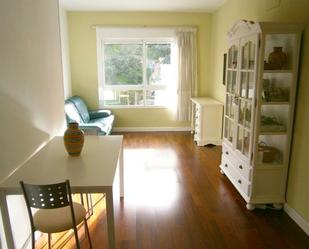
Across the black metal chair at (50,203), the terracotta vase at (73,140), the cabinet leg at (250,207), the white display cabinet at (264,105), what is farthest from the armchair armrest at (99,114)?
the black metal chair at (50,203)

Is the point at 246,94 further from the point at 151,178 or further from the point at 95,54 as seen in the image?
the point at 95,54

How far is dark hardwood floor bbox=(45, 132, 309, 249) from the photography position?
7.40 feet

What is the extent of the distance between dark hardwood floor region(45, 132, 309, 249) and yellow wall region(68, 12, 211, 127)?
2137 mm

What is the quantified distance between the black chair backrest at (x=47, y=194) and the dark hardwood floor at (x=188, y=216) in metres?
0.78

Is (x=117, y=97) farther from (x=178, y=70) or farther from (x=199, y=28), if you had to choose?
(x=199, y=28)

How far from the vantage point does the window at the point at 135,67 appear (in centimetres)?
561

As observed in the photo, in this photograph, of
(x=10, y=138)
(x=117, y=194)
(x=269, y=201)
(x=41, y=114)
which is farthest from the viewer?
(x=117, y=194)

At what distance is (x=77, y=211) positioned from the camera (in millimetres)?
1889

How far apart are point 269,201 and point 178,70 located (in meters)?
3.58

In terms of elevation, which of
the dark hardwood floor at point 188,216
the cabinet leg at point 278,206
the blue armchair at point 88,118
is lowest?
the dark hardwood floor at point 188,216

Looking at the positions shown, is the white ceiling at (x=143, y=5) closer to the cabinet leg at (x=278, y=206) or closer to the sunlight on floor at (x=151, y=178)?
the sunlight on floor at (x=151, y=178)

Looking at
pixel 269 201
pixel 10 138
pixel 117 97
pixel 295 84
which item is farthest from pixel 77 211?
pixel 117 97

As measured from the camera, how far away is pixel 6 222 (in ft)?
5.59

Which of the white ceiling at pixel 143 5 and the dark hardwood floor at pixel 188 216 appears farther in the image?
the white ceiling at pixel 143 5
